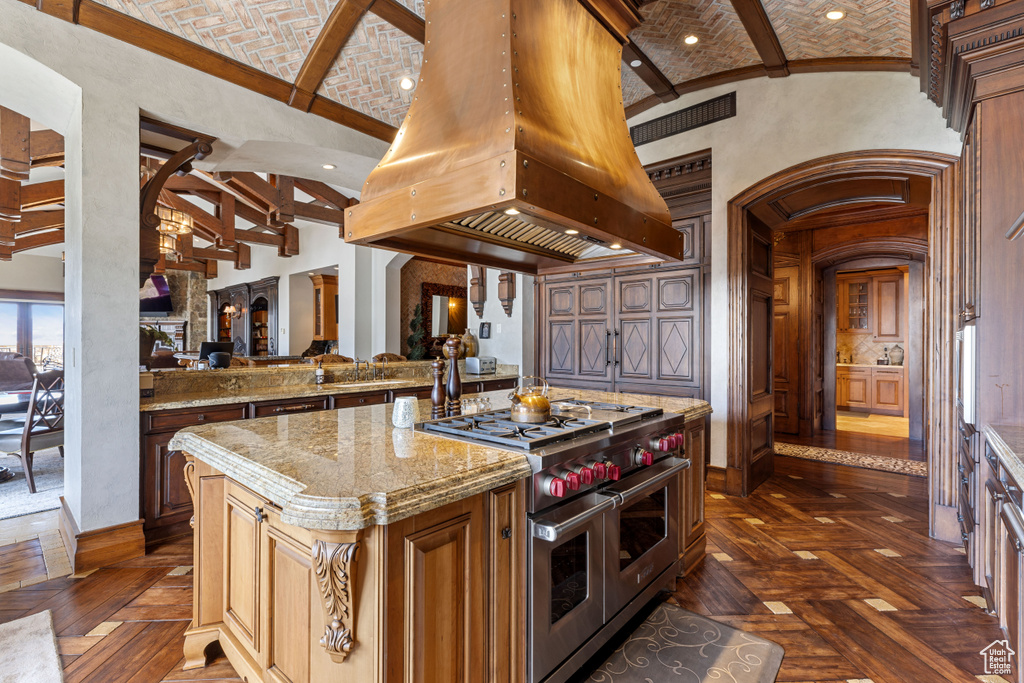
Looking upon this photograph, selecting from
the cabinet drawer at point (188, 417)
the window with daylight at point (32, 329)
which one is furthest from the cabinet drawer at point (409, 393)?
the window with daylight at point (32, 329)

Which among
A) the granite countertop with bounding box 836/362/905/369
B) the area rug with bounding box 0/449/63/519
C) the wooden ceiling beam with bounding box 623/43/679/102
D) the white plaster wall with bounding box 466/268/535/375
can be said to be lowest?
the area rug with bounding box 0/449/63/519

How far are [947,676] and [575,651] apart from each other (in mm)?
1438

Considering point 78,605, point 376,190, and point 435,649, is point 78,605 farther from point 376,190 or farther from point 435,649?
point 376,190

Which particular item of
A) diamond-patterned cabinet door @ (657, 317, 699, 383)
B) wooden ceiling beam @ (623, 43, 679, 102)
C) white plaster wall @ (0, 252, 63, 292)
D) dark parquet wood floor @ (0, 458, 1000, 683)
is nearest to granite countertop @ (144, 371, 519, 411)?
dark parquet wood floor @ (0, 458, 1000, 683)

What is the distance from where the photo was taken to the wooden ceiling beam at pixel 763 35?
310cm

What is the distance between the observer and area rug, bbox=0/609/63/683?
71.7 inches

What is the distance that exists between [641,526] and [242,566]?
5.12 ft

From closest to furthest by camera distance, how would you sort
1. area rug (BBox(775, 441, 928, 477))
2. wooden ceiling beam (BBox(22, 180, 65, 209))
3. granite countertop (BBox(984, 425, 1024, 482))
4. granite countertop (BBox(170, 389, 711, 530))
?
granite countertop (BBox(170, 389, 711, 530))
granite countertop (BBox(984, 425, 1024, 482))
area rug (BBox(775, 441, 928, 477))
wooden ceiling beam (BBox(22, 180, 65, 209))

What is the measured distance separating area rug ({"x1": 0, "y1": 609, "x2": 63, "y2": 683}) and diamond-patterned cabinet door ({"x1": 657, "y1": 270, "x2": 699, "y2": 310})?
4.54m

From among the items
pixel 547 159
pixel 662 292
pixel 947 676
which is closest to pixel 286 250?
pixel 662 292

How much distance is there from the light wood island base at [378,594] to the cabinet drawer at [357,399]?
86.5 inches

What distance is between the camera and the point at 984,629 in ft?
6.98

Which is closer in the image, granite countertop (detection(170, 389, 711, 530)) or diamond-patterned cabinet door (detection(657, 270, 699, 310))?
granite countertop (detection(170, 389, 711, 530))

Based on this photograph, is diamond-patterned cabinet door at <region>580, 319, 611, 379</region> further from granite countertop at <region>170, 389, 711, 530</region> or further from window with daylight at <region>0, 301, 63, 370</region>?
window with daylight at <region>0, 301, 63, 370</region>
